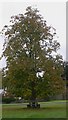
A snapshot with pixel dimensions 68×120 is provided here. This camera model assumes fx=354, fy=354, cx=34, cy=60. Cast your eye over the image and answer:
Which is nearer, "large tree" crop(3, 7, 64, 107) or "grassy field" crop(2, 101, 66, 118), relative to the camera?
"grassy field" crop(2, 101, 66, 118)

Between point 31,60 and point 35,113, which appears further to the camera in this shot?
point 31,60

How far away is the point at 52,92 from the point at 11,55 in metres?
4.31

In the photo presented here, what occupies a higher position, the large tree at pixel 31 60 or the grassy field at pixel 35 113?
the large tree at pixel 31 60

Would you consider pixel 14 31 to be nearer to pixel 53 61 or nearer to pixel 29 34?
pixel 29 34

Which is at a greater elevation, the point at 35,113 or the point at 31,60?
the point at 31,60

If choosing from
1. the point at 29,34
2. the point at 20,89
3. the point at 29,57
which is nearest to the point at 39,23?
the point at 29,34

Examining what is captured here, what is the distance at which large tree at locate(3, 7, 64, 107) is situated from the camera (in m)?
27.0

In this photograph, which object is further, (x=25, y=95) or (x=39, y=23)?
(x=39, y=23)

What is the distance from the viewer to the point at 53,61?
28.1 metres

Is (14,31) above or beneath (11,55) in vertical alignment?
above

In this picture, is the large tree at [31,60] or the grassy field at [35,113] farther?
the large tree at [31,60]

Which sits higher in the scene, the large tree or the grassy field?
the large tree

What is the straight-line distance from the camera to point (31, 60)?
2712cm

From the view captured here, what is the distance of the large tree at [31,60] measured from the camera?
27031mm
